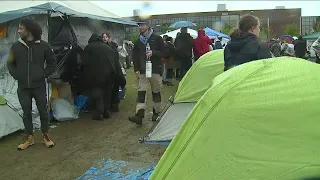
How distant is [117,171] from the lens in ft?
14.7

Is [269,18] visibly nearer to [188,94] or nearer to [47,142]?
[188,94]

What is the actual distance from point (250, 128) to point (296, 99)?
35 cm

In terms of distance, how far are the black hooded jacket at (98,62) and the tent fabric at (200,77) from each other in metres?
2.31

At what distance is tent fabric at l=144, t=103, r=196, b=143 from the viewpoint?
5.54m

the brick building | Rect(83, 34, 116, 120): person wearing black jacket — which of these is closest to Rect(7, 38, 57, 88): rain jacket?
Rect(83, 34, 116, 120): person wearing black jacket

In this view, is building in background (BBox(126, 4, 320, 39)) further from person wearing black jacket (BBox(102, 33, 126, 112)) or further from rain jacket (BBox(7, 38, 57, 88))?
rain jacket (BBox(7, 38, 57, 88))

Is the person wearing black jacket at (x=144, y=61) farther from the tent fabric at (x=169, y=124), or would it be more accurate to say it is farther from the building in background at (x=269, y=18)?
the building in background at (x=269, y=18)

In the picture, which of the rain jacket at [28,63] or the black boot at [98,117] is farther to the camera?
the black boot at [98,117]

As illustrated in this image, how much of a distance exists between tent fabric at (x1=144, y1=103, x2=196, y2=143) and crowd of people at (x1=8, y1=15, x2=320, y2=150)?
0.96m

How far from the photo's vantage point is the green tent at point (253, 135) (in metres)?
2.12

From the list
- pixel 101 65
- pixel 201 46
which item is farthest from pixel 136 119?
pixel 201 46

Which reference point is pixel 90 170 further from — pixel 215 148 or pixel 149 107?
pixel 149 107

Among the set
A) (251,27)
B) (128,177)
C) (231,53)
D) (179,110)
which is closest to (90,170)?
(128,177)

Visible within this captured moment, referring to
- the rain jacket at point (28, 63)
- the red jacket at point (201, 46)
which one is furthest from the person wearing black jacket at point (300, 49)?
the rain jacket at point (28, 63)
